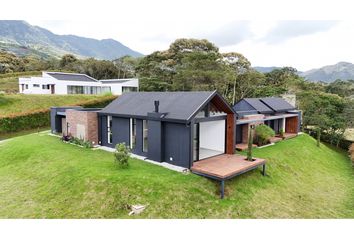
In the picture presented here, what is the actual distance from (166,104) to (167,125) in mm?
1547

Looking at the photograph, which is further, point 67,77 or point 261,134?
point 67,77

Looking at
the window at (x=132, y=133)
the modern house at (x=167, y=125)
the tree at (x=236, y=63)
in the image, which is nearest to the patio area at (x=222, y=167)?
the modern house at (x=167, y=125)

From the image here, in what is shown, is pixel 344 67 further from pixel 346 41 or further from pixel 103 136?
pixel 103 136

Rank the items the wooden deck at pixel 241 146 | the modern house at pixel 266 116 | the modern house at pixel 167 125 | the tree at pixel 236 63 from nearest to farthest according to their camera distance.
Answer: the modern house at pixel 167 125
the wooden deck at pixel 241 146
the modern house at pixel 266 116
the tree at pixel 236 63

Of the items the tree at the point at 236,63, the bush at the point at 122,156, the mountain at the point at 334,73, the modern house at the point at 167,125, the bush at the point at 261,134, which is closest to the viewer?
the bush at the point at 122,156

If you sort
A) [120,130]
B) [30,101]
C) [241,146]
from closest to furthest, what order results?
1. [120,130]
2. [241,146]
3. [30,101]

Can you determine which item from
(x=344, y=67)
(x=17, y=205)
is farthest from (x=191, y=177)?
(x=344, y=67)

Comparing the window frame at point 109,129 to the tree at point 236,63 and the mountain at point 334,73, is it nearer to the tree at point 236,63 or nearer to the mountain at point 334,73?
the tree at point 236,63

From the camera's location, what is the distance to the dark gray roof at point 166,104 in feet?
38.6

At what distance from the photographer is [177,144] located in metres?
11.7

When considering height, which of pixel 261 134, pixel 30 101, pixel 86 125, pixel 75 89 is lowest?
pixel 261 134

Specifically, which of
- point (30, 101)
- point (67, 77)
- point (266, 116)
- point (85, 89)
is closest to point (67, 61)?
point (67, 77)

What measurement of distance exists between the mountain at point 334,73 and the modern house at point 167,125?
12466 cm

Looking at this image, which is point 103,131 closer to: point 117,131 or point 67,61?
point 117,131
